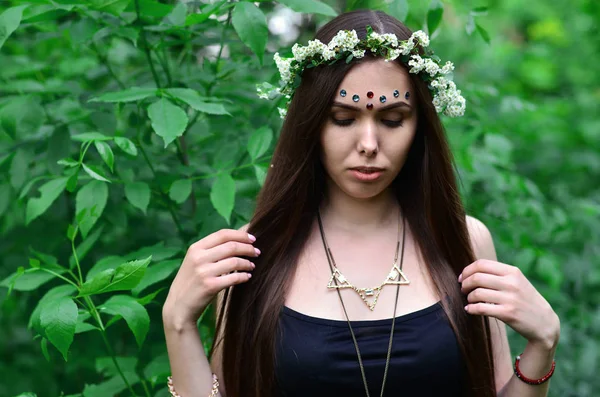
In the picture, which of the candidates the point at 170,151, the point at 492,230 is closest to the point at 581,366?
the point at 492,230

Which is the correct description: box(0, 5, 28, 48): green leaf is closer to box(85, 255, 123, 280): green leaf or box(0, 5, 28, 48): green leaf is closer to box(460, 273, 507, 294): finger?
box(85, 255, 123, 280): green leaf

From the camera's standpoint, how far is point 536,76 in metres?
6.15

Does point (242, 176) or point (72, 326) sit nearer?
point (72, 326)

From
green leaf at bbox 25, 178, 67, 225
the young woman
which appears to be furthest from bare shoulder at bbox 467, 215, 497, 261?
green leaf at bbox 25, 178, 67, 225

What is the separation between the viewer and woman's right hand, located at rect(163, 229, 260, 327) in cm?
168

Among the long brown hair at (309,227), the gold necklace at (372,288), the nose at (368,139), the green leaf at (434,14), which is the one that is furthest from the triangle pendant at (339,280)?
the green leaf at (434,14)

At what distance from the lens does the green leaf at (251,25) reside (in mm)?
1977

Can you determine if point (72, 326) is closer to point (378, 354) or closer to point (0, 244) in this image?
point (378, 354)

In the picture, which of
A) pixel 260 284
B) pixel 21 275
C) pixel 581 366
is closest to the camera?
pixel 260 284

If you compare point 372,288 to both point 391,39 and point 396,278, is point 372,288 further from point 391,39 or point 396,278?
point 391,39

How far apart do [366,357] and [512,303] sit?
354 millimetres

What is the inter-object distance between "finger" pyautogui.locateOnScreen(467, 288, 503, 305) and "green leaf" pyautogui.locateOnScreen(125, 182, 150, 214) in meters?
0.92

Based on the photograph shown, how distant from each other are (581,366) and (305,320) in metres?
2.07

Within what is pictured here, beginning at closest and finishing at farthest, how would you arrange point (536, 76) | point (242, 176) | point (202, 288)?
1. point (202, 288)
2. point (242, 176)
3. point (536, 76)
